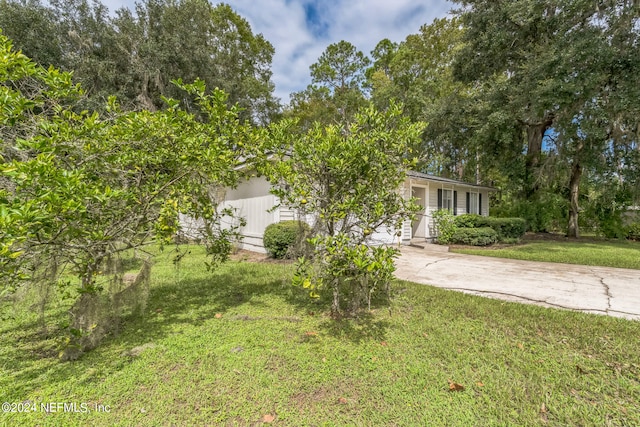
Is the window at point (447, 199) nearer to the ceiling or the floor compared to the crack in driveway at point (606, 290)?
nearer to the ceiling

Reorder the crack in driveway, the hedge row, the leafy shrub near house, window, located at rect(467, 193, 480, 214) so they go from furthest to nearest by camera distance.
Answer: window, located at rect(467, 193, 480, 214) → the hedge row → the leafy shrub near house → the crack in driveway

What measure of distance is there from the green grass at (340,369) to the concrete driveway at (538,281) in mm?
819

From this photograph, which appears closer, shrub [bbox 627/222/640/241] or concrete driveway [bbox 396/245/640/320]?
concrete driveway [bbox 396/245/640/320]

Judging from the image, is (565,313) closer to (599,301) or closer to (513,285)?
(599,301)

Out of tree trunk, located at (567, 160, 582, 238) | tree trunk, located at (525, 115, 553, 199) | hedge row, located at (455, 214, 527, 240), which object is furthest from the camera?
tree trunk, located at (525, 115, 553, 199)

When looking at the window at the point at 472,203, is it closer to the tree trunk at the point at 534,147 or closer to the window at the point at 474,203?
the window at the point at 474,203

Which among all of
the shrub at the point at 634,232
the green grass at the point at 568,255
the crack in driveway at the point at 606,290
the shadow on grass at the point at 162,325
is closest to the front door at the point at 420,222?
the green grass at the point at 568,255

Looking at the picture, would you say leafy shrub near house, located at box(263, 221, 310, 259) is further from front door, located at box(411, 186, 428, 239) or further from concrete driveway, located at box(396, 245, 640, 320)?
front door, located at box(411, 186, 428, 239)

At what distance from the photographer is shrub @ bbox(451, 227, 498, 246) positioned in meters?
11.1

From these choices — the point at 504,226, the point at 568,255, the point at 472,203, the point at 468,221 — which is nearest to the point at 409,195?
the point at 468,221

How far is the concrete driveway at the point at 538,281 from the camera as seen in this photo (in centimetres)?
459

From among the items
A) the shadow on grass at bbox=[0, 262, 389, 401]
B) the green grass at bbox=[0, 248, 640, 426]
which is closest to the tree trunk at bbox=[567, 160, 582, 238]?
the green grass at bbox=[0, 248, 640, 426]

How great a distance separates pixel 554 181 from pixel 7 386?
19582 mm

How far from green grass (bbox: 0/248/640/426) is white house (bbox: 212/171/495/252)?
3.09m
